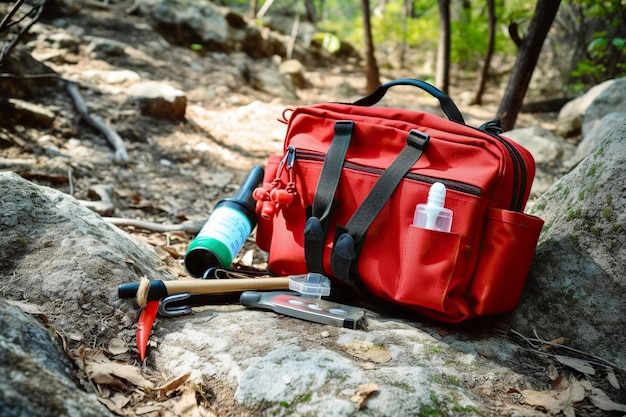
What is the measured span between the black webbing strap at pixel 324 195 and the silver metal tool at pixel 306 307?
0.21 m

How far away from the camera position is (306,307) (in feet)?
6.29

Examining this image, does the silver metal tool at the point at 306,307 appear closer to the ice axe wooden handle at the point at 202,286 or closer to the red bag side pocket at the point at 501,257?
the ice axe wooden handle at the point at 202,286

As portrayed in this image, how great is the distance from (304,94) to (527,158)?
7443 mm

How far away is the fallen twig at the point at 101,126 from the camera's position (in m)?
4.07

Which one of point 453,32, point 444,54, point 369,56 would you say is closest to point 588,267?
point 444,54

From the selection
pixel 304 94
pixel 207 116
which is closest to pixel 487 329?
pixel 207 116

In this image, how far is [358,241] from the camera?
2002 millimetres

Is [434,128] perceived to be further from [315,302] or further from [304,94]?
[304,94]

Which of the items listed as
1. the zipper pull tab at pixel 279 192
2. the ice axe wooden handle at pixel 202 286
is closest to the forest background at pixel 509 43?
the zipper pull tab at pixel 279 192

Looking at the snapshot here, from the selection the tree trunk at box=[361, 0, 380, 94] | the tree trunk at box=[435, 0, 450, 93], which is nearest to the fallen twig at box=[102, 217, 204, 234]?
the tree trunk at box=[435, 0, 450, 93]

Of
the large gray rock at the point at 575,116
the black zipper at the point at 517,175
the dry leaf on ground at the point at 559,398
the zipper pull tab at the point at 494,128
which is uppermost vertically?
the large gray rock at the point at 575,116

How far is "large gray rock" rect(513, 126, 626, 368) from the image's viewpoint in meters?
1.78

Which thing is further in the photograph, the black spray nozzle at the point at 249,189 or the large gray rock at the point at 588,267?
the black spray nozzle at the point at 249,189

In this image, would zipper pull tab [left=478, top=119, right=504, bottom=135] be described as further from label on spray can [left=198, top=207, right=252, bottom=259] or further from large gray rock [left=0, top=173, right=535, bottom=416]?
label on spray can [left=198, top=207, right=252, bottom=259]
